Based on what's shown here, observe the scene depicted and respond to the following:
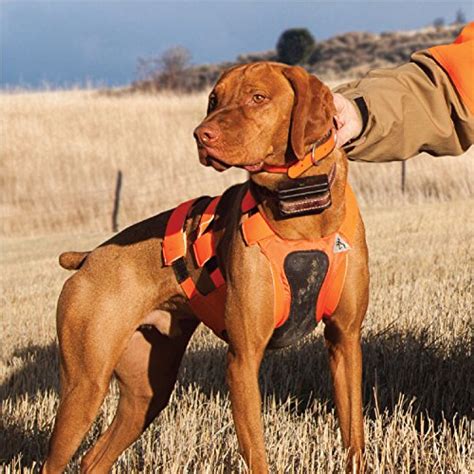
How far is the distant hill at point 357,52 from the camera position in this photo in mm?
61500

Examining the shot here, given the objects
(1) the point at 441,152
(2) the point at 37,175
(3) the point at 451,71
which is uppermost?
(3) the point at 451,71

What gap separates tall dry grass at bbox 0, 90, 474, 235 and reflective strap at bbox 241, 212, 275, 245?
17168mm

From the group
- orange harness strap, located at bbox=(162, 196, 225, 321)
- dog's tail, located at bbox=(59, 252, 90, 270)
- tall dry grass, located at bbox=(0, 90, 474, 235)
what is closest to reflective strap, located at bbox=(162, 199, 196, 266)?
orange harness strap, located at bbox=(162, 196, 225, 321)

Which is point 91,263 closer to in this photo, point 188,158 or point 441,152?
point 441,152

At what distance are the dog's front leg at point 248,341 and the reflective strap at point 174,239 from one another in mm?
524

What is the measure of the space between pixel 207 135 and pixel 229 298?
0.76 meters

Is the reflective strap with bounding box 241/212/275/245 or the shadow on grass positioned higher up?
the reflective strap with bounding box 241/212/275/245

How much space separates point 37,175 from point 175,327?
2073cm

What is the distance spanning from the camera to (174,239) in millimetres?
4238

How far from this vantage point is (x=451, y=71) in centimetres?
389

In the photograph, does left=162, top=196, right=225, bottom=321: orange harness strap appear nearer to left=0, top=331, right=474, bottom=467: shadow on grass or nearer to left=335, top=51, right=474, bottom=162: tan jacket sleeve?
left=335, top=51, right=474, bottom=162: tan jacket sleeve

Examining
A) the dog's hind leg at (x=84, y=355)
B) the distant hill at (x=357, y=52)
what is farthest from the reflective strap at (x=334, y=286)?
the distant hill at (x=357, y=52)

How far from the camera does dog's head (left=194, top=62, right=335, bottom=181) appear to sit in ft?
11.3

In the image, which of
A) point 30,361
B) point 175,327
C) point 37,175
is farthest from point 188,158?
point 175,327
